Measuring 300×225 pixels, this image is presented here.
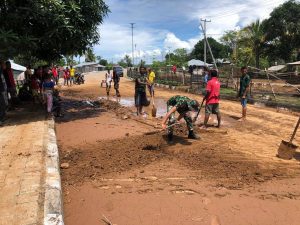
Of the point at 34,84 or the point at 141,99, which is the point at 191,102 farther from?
the point at 34,84

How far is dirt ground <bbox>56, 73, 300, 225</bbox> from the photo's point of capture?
16.6ft

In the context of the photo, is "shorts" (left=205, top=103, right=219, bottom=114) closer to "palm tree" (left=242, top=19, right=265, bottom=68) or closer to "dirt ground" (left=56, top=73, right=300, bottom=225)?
"dirt ground" (left=56, top=73, right=300, bottom=225)

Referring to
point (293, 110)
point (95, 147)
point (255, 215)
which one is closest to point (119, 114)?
point (95, 147)

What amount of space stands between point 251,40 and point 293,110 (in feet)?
109

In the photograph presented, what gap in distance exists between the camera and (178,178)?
6.35m

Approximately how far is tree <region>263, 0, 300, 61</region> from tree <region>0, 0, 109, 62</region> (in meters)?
34.2

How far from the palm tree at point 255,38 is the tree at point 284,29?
2.22ft

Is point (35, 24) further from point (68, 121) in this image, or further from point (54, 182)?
point (54, 182)

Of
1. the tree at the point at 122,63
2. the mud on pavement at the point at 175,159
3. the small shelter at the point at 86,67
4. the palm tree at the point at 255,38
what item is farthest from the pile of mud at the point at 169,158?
the tree at the point at 122,63

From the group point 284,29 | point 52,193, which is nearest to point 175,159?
point 52,193

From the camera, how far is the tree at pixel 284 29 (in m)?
42.5

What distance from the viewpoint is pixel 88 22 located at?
12984 mm

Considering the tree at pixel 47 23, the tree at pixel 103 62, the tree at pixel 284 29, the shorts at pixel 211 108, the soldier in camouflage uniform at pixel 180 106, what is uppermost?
the tree at pixel 284 29

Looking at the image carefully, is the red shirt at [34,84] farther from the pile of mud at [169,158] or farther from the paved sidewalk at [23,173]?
the pile of mud at [169,158]
